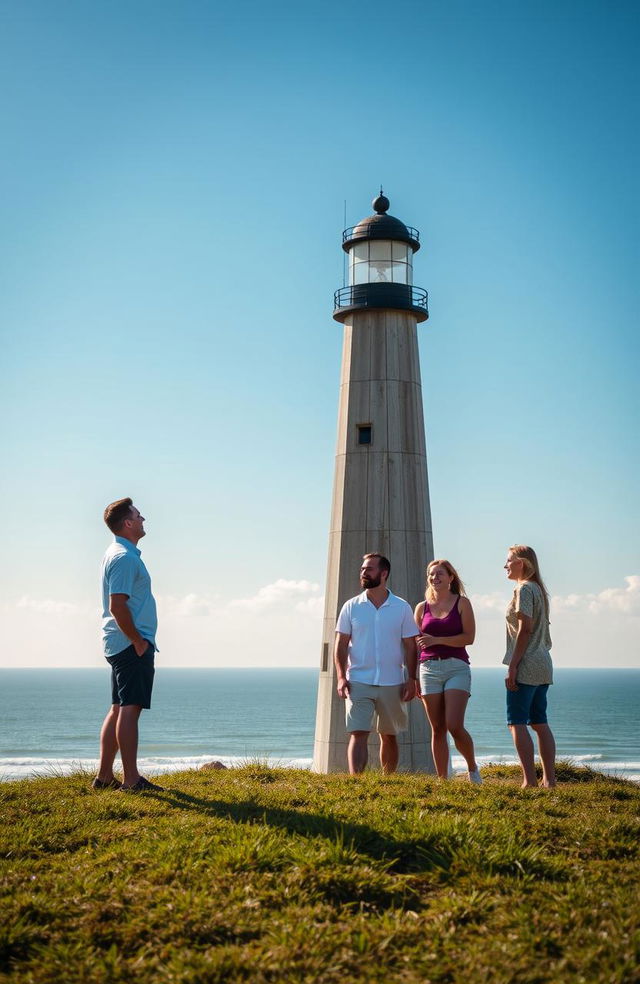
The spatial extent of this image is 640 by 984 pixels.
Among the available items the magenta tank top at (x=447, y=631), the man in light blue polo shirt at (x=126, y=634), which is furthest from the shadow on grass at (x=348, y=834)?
the magenta tank top at (x=447, y=631)

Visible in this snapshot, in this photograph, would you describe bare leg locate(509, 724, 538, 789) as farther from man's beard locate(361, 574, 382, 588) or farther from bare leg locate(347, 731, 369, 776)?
man's beard locate(361, 574, 382, 588)

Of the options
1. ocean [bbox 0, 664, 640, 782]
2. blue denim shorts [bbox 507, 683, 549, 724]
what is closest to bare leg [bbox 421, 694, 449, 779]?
blue denim shorts [bbox 507, 683, 549, 724]

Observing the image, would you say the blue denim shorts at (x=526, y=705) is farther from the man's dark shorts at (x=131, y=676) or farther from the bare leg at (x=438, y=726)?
the man's dark shorts at (x=131, y=676)

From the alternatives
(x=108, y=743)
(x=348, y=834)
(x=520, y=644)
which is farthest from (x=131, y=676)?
(x=520, y=644)

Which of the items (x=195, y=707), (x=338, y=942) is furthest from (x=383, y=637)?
(x=195, y=707)

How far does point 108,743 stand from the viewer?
6.83 m

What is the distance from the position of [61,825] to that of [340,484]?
10.3m

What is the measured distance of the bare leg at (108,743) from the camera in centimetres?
677

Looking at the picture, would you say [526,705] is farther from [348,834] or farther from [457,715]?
[348,834]

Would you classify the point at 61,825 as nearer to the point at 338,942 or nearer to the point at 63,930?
the point at 63,930

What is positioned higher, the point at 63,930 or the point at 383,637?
the point at 383,637

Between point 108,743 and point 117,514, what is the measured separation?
1.74 m

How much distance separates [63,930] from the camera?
4219 mm

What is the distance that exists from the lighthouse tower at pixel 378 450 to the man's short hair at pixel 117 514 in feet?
27.2
